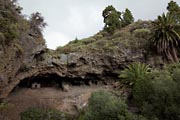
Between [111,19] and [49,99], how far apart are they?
1408 centimetres

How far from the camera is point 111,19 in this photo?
4119cm

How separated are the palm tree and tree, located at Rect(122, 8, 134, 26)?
8.62 m

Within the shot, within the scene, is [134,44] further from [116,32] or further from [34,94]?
[34,94]

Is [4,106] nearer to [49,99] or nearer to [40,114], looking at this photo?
[40,114]

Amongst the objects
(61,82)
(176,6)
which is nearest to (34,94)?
(61,82)

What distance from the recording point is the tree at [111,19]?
1619 inches

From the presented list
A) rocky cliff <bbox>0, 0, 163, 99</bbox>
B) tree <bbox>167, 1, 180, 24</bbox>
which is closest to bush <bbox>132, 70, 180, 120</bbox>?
rocky cliff <bbox>0, 0, 163, 99</bbox>

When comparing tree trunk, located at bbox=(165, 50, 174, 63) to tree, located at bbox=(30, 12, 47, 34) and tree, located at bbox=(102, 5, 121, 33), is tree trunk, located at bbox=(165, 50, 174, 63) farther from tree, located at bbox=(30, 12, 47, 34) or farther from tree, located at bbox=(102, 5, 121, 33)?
tree, located at bbox=(30, 12, 47, 34)

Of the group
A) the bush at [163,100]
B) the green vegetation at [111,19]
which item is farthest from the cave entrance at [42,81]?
the bush at [163,100]

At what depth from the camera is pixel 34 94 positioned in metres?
33.4

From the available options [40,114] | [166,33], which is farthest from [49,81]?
[166,33]

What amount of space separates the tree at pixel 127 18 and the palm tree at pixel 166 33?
8.62m

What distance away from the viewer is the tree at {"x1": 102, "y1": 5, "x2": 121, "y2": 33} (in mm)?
41125

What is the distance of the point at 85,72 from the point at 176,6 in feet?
48.9
